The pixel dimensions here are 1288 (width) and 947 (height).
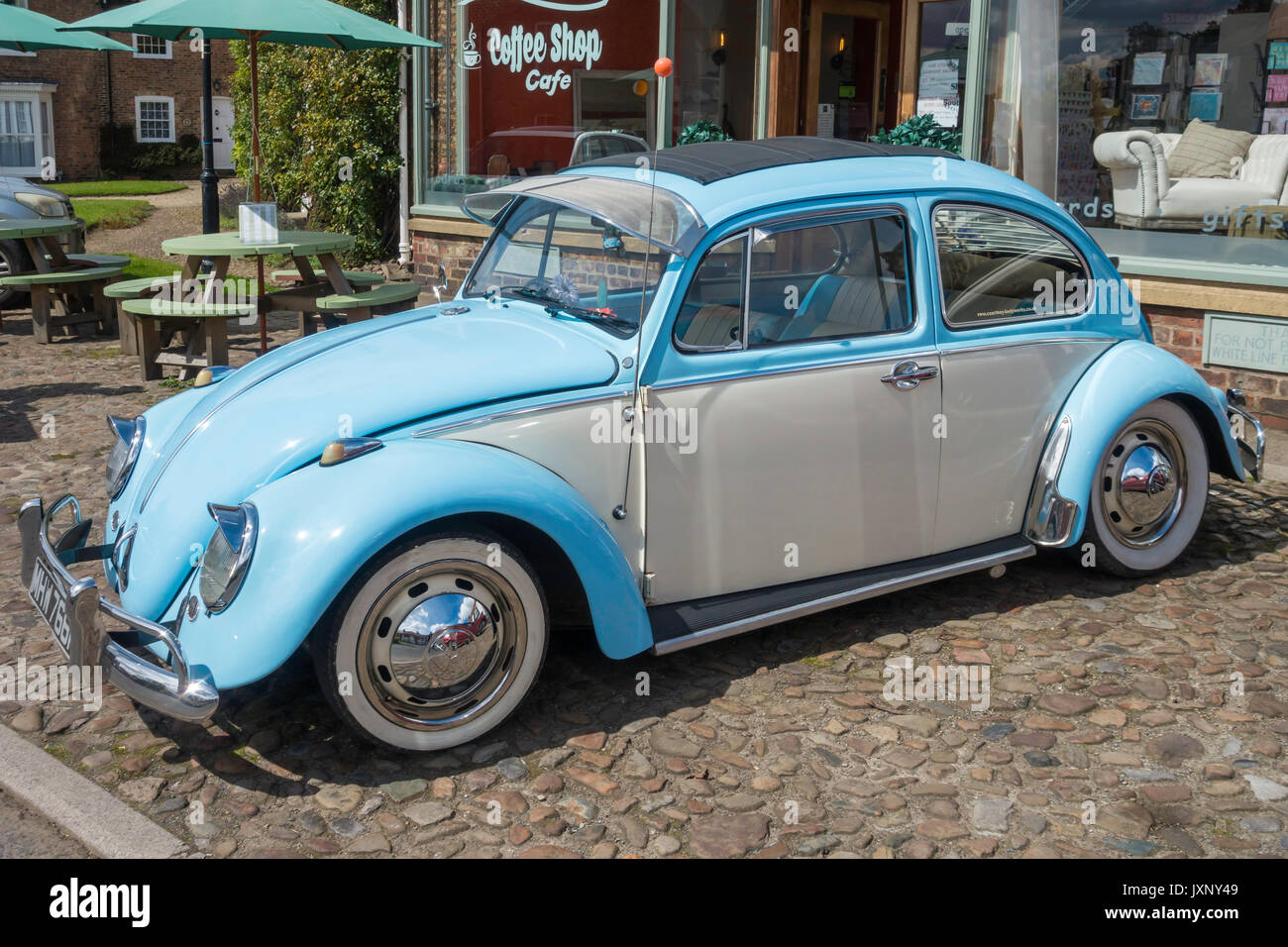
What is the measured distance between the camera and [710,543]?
401 cm

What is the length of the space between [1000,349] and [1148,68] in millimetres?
4492

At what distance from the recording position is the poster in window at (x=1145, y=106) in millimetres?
7891

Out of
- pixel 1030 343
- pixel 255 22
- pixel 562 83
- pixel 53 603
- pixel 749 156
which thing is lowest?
pixel 53 603

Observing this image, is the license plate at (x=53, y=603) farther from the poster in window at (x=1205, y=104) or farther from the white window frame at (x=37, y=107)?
the white window frame at (x=37, y=107)

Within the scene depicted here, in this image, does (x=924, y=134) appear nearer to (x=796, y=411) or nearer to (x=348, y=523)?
(x=796, y=411)

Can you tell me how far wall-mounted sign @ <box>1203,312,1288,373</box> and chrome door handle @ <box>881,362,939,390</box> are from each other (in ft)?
12.7

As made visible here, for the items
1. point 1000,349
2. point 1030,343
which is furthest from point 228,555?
point 1030,343

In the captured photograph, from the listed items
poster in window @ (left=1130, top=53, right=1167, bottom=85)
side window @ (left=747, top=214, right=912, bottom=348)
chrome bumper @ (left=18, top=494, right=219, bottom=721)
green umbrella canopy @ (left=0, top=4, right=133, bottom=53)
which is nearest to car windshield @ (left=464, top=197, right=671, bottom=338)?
side window @ (left=747, top=214, right=912, bottom=348)

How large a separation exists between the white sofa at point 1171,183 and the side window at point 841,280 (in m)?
4.20

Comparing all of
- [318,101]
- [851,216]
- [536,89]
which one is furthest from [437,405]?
[318,101]

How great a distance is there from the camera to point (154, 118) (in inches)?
1351

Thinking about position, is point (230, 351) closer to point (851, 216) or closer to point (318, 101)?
point (318, 101)

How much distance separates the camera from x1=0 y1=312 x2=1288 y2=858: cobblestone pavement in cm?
327

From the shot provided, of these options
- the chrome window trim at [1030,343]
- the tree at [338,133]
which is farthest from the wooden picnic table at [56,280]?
the chrome window trim at [1030,343]
